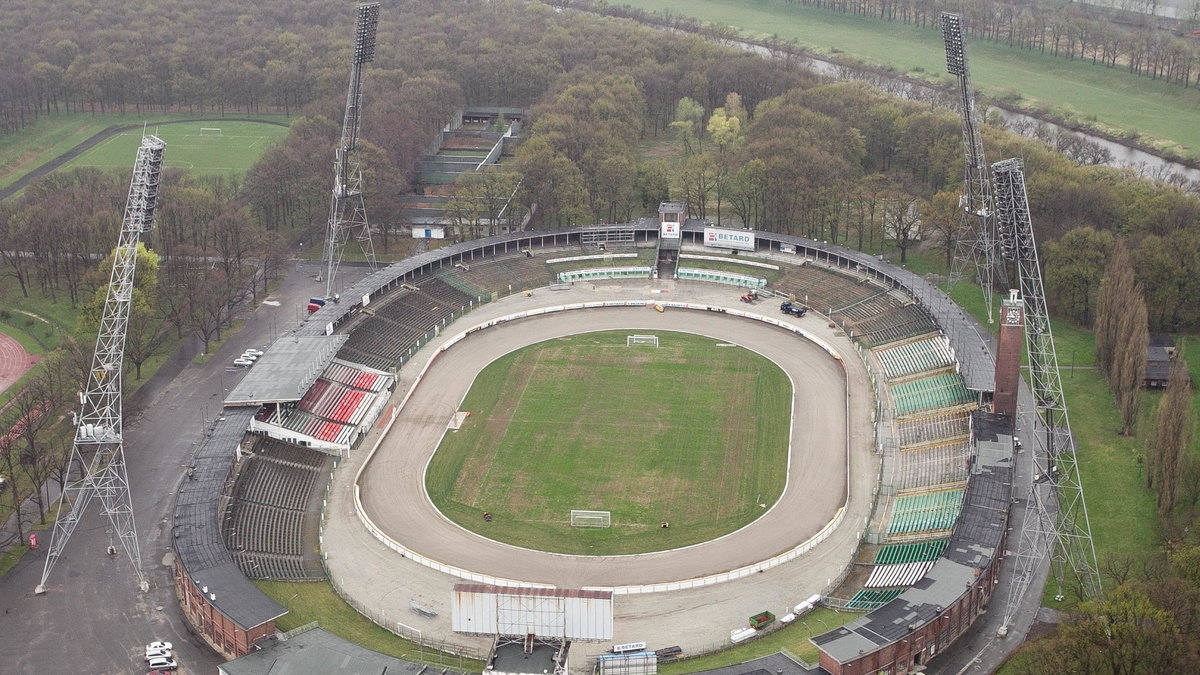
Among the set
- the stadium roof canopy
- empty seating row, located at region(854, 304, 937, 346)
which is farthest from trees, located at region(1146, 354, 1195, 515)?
the stadium roof canopy

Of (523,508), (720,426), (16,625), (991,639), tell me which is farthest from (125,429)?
(991,639)

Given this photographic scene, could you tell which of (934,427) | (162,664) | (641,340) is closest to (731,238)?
(641,340)

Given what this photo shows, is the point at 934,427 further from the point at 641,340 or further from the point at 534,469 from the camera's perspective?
the point at 641,340

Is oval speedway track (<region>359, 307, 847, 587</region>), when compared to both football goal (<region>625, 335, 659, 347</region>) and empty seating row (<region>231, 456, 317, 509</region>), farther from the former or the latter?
empty seating row (<region>231, 456, 317, 509</region>)

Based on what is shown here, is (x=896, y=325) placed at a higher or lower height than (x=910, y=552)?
higher

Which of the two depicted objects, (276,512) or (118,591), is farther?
(276,512)

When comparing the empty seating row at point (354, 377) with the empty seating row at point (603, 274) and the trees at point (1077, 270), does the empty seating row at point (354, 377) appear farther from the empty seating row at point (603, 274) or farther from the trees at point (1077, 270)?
the trees at point (1077, 270)
